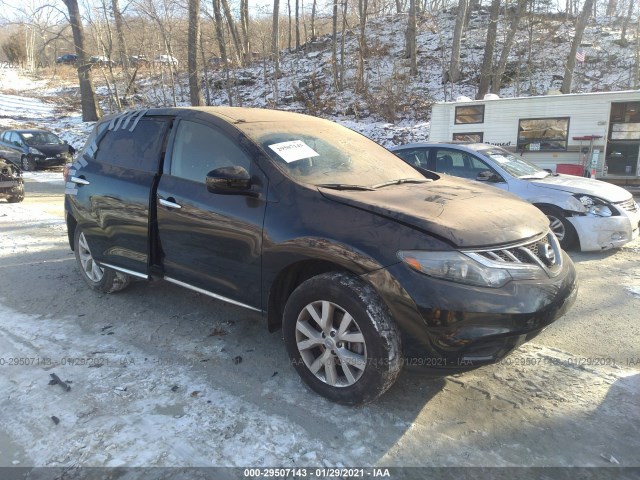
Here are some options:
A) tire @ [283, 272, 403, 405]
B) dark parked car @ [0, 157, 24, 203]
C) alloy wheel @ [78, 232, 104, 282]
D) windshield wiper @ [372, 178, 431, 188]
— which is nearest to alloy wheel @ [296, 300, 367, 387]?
tire @ [283, 272, 403, 405]

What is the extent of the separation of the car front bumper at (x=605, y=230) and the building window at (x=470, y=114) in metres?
6.79

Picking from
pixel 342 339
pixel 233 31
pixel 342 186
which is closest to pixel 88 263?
pixel 342 186

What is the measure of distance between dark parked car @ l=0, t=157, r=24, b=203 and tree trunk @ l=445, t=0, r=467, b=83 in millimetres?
19258

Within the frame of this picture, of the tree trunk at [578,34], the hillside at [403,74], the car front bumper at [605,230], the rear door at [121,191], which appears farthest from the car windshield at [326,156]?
the tree trunk at [578,34]

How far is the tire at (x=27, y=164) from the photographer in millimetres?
17297

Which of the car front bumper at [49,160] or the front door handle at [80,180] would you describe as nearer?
the front door handle at [80,180]

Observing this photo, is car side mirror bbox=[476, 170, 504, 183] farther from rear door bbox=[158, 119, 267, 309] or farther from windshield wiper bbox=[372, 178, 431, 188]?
rear door bbox=[158, 119, 267, 309]

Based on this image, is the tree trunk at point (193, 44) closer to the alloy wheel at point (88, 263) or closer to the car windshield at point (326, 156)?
the alloy wheel at point (88, 263)

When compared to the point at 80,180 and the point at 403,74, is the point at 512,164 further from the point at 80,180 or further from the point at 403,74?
the point at 403,74

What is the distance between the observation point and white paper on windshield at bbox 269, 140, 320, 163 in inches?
129

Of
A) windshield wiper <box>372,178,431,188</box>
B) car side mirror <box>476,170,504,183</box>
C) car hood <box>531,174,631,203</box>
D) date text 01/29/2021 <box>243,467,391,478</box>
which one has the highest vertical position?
windshield wiper <box>372,178,431,188</box>

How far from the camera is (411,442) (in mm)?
2533

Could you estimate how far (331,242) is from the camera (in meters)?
2.75

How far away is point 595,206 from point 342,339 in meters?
5.03
